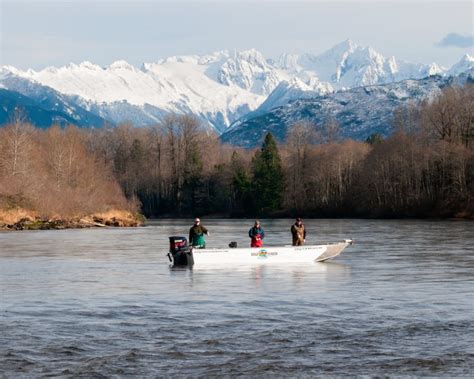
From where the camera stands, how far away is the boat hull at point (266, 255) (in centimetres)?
3819

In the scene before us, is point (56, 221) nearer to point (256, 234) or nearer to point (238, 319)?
point (256, 234)

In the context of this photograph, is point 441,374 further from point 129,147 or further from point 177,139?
point 129,147

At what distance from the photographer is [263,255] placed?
128 ft

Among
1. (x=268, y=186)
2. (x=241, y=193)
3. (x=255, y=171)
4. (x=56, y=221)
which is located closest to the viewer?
(x=56, y=221)

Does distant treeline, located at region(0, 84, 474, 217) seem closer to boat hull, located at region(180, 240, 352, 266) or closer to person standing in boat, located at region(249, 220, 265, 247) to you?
person standing in boat, located at region(249, 220, 265, 247)

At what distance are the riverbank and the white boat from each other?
4599cm

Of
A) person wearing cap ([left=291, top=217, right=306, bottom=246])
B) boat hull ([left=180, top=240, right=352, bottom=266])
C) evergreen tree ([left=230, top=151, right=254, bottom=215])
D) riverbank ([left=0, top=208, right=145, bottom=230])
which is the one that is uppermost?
evergreen tree ([left=230, top=151, right=254, bottom=215])

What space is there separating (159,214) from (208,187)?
1019 centimetres

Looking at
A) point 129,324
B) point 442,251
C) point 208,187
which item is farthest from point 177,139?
point 129,324

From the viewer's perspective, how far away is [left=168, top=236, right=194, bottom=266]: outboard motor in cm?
3838

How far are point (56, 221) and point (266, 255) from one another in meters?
50.6

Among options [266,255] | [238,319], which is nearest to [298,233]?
[266,255]

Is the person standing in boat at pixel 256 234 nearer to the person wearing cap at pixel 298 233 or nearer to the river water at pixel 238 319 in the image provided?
the person wearing cap at pixel 298 233

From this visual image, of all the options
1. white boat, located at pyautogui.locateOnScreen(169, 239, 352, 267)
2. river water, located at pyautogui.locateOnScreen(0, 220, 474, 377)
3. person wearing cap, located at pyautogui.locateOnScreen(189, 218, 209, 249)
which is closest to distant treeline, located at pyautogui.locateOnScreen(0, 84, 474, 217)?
person wearing cap, located at pyautogui.locateOnScreen(189, 218, 209, 249)
